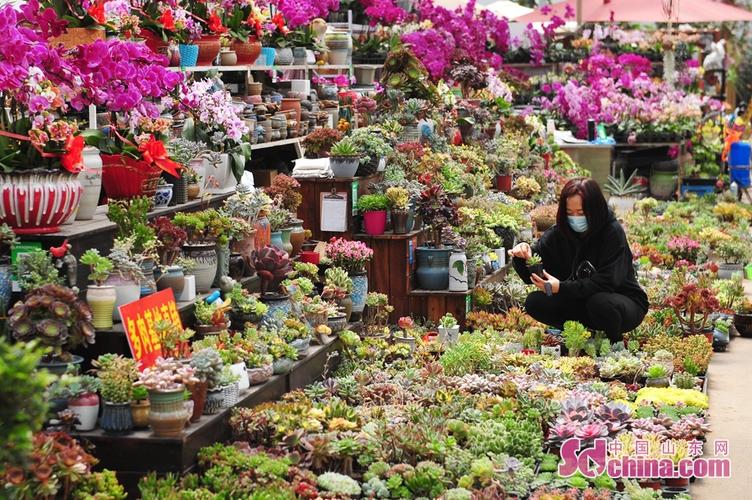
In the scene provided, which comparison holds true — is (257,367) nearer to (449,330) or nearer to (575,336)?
(449,330)

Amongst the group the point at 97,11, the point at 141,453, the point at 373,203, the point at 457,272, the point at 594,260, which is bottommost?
the point at 141,453

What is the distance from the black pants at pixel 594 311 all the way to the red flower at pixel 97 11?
9.68ft

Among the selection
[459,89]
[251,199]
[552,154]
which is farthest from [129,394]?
[552,154]

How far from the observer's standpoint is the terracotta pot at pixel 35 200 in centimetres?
474

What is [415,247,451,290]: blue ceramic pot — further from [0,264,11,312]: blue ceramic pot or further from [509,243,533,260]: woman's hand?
[0,264,11,312]: blue ceramic pot

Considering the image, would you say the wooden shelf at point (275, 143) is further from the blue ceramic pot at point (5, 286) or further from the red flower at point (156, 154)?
the blue ceramic pot at point (5, 286)

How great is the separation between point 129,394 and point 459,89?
780cm

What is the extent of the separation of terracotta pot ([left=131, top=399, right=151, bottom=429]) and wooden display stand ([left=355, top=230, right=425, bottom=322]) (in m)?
3.38

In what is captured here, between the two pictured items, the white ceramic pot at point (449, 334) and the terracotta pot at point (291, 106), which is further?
the terracotta pot at point (291, 106)

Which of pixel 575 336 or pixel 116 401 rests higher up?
pixel 116 401

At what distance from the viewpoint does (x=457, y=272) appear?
757cm

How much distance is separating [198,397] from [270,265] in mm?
1438

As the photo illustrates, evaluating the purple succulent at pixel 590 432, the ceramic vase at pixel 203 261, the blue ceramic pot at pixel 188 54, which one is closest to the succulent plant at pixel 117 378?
the ceramic vase at pixel 203 261

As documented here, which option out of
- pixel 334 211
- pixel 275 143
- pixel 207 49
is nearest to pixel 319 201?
pixel 334 211
